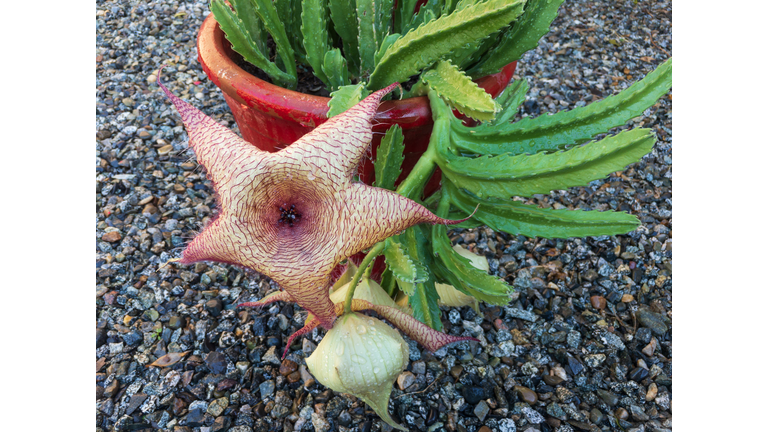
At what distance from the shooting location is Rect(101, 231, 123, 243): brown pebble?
148 cm

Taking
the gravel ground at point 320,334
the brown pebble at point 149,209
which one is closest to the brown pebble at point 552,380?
the gravel ground at point 320,334

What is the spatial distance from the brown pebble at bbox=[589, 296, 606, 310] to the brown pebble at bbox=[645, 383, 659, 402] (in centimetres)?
23

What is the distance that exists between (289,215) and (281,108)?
33cm

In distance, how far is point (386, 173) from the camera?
0.98 m

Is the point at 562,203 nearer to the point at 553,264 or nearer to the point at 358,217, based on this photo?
the point at 553,264

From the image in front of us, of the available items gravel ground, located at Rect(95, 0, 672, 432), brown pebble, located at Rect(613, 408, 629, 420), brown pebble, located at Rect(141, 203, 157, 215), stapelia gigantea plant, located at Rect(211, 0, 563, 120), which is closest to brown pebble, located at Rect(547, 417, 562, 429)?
gravel ground, located at Rect(95, 0, 672, 432)

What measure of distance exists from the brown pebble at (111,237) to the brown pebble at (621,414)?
1346 millimetres

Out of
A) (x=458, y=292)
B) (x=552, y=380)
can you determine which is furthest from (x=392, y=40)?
(x=552, y=380)

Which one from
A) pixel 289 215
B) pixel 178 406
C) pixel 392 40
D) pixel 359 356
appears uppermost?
pixel 392 40

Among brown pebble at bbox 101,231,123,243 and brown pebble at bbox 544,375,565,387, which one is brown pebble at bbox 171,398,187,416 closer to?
brown pebble at bbox 101,231,123,243

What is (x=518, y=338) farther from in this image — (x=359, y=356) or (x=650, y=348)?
(x=359, y=356)

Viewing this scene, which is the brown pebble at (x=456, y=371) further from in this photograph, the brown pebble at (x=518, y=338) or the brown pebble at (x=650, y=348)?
the brown pebble at (x=650, y=348)

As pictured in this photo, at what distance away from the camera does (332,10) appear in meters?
1.06

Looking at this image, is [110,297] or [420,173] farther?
[110,297]
